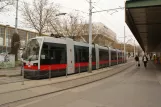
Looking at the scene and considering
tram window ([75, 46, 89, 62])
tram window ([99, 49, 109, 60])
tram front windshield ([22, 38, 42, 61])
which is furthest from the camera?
tram window ([99, 49, 109, 60])

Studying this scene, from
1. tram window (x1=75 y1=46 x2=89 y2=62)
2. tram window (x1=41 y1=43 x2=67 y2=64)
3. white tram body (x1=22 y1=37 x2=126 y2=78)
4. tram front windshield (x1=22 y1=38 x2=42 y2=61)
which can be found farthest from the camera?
tram window (x1=75 y1=46 x2=89 y2=62)

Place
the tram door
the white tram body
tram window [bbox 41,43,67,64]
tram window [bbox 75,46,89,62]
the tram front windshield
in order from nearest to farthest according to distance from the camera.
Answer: the white tram body
the tram front windshield
tram window [bbox 41,43,67,64]
the tram door
tram window [bbox 75,46,89,62]

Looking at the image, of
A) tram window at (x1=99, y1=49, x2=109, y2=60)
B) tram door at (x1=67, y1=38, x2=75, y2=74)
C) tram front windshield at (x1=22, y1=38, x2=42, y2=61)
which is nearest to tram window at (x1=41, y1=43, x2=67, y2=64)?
tram front windshield at (x1=22, y1=38, x2=42, y2=61)

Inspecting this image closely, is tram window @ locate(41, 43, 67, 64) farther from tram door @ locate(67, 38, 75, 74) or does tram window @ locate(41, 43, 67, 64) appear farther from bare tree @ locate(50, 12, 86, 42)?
bare tree @ locate(50, 12, 86, 42)

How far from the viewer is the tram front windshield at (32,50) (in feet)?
44.5

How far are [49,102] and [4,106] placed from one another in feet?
5.31

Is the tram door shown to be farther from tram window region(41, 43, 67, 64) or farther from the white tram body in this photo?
tram window region(41, 43, 67, 64)

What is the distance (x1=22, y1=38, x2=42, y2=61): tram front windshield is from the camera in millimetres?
13573

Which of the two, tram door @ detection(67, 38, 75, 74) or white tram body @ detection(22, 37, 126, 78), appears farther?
tram door @ detection(67, 38, 75, 74)

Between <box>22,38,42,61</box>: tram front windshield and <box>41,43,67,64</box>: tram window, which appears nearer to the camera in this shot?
<box>22,38,42,61</box>: tram front windshield

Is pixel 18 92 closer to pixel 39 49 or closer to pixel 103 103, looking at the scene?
pixel 103 103

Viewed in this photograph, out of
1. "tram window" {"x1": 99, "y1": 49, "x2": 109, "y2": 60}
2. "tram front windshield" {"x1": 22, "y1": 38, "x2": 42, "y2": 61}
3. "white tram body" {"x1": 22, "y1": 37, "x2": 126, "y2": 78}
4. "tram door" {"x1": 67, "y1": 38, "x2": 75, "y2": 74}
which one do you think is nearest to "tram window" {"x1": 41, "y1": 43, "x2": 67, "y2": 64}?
"white tram body" {"x1": 22, "y1": 37, "x2": 126, "y2": 78}

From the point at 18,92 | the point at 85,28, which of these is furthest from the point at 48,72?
the point at 85,28

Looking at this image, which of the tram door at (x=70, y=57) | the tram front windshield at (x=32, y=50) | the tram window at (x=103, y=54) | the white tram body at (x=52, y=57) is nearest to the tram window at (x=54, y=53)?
the white tram body at (x=52, y=57)
